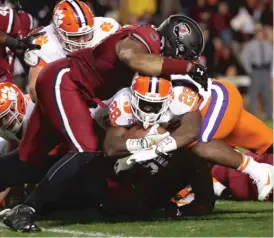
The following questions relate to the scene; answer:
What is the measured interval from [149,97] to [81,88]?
0.49 m

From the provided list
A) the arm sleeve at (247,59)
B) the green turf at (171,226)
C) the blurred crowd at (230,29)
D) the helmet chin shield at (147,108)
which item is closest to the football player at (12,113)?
the green turf at (171,226)

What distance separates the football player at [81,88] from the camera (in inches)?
244

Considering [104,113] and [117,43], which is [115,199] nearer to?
[104,113]

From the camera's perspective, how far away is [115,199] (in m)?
6.62

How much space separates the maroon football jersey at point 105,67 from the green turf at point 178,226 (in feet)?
2.62

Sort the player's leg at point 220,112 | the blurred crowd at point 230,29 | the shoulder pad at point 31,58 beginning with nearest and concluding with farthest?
the player's leg at point 220,112 < the shoulder pad at point 31,58 < the blurred crowd at point 230,29

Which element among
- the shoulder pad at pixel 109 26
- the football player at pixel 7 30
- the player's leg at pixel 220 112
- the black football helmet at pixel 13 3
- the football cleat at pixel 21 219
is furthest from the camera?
the black football helmet at pixel 13 3

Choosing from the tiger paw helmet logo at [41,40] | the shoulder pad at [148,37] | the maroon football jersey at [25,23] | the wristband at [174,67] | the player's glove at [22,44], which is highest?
the shoulder pad at [148,37]

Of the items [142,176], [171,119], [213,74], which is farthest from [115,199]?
[213,74]

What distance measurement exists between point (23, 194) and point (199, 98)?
151 centimetres

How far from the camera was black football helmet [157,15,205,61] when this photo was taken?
21.3 ft

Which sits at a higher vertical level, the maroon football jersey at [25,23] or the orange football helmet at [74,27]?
the orange football helmet at [74,27]

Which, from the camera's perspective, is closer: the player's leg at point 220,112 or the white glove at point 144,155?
the white glove at point 144,155

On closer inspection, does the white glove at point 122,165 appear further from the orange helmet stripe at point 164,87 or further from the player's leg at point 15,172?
the player's leg at point 15,172
